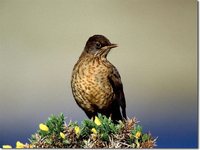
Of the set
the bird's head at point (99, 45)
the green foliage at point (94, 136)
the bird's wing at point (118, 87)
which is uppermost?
the bird's head at point (99, 45)

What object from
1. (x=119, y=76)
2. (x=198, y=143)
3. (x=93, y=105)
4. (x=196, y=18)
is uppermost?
(x=196, y=18)

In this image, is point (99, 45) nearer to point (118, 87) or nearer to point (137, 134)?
point (118, 87)

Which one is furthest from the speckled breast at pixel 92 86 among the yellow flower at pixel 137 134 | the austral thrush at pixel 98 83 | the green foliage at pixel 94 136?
the yellow flower at pixel 137 134

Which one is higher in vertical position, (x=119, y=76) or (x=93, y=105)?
(x=119, y=76)

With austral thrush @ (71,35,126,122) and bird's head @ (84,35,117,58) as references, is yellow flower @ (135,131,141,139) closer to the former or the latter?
austral thrush @ (71,35,126,122)

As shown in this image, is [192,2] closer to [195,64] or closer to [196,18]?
[196,18]

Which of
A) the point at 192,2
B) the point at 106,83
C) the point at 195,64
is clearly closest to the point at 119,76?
the point at 106,83

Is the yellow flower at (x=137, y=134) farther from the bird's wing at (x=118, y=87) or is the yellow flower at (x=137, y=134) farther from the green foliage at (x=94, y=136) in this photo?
the bird's wing at (x=118, y=87)

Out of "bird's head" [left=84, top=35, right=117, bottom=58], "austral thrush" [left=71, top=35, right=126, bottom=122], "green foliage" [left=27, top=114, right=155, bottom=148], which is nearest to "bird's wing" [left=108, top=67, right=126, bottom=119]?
"austral thrush" [left=71, top=35, right=126, bottom=122]
